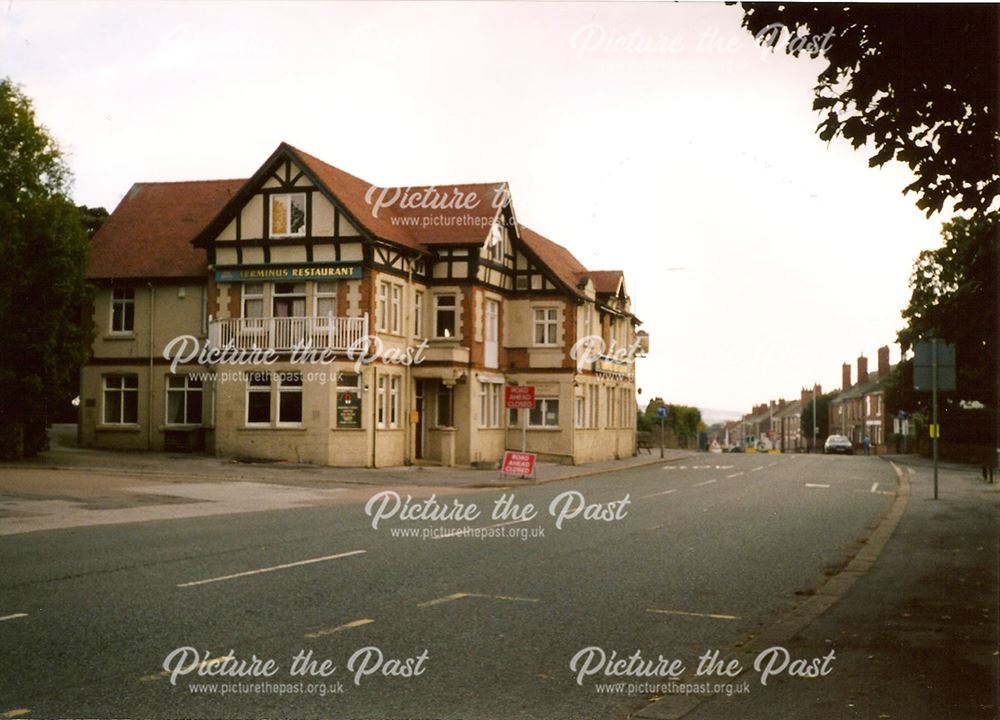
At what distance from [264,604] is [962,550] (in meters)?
9.62

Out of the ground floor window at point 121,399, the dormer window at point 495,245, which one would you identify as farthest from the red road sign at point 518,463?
the ground floor window at point 121,399

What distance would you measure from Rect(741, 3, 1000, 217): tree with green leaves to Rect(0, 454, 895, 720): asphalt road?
4274mm

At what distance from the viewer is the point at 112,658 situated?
7613 millimetres

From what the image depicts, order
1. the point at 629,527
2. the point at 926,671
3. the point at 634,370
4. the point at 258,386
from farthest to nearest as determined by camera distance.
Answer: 1. the point at 634,370
2. the point at 258,386
3. the point at 629,527
4. the point at 926,671

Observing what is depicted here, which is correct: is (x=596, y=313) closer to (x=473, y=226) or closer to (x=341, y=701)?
(x=473, y=226)

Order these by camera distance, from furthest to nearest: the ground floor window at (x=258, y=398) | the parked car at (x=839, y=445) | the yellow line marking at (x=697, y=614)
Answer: the parked car at (x=839, y=445) → the ground floor window at (x=258, y=398) → the yellow line marking at (x=697, y=614)

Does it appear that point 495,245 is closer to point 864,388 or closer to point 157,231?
point 157,231

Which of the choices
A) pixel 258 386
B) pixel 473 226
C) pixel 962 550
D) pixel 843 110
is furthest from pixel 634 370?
pixel 843 110

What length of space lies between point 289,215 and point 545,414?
15020 mm

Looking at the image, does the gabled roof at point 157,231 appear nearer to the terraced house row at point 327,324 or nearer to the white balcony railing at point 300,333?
the terraced house row at point 327,324

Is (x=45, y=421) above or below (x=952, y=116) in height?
below

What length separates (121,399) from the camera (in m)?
39.6

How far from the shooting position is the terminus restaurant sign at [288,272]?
117 ft

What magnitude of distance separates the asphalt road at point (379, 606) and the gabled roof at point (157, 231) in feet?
74.9
